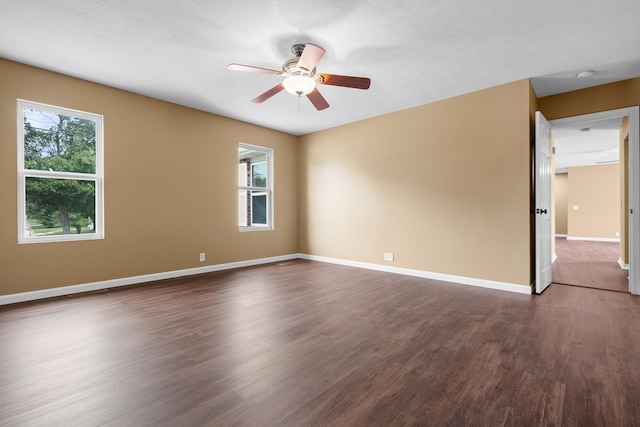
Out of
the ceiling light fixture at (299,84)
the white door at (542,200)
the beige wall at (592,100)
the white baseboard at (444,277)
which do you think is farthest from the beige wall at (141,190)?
the beige wall at (592,100)

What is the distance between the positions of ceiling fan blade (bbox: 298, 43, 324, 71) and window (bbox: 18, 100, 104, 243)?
3018 mm

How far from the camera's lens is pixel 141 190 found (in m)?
4.30

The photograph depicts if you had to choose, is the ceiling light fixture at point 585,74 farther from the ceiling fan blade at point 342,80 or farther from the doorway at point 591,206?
the ceiling fan blade at point 342,80

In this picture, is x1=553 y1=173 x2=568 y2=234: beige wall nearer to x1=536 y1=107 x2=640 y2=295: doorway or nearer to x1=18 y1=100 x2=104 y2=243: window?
x1=536 y1=107 x2=640 y2=295: doorway

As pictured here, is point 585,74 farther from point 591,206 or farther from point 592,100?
point 591,206

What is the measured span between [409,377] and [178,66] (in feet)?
12.3

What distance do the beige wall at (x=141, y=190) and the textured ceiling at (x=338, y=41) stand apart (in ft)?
1.08

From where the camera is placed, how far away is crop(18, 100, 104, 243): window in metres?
3.47

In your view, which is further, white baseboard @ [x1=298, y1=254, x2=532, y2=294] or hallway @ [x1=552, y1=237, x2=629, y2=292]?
hallway @ [x1=552, y1=237, x2=629, y2=292]

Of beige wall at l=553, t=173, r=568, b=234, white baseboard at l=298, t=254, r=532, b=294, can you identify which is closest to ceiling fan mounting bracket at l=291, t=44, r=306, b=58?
white baseboard at l=298, t=254, r=532, b=294

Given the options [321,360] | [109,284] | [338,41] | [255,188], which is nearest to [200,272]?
[109,284]

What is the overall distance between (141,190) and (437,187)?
14.1 feet

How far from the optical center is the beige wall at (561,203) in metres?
11.1

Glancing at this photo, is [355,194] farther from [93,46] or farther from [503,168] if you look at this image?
[93,46]
